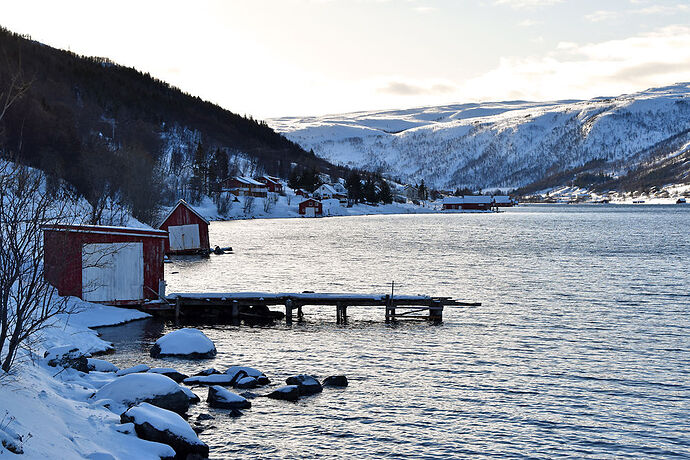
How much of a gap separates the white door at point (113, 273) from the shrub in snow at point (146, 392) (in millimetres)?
13944

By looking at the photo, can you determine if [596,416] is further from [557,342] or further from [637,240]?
[637,240]

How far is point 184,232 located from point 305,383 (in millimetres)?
53491

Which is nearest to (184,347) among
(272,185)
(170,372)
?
(170,372)

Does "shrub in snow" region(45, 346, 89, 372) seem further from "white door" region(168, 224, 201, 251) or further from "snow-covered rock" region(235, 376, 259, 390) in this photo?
"white door" region(168, 224, 201, 251)

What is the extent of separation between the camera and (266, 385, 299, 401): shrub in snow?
813 inches

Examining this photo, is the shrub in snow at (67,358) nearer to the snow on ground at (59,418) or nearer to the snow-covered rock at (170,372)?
the snow on ground at (59,418)

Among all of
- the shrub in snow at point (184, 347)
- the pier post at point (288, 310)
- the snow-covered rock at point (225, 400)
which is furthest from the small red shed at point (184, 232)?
the snow-covered rock at point (225, 400)

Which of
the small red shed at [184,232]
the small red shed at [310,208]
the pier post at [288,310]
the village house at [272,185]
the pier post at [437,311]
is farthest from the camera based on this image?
the village house at [272,185]

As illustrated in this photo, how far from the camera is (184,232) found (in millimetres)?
71875

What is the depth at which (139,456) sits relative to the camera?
14.4m

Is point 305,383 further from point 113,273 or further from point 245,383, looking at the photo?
point 113,273

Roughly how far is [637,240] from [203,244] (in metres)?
64.3

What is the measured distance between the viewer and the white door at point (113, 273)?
105 ft

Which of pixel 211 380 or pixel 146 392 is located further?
pixel 211 380
